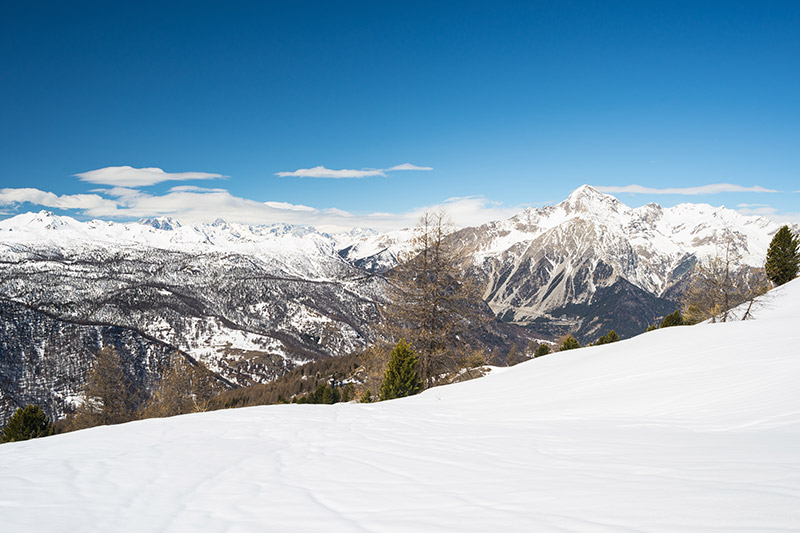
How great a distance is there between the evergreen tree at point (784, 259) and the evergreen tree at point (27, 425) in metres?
58.8

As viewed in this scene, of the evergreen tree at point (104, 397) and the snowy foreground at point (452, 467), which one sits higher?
the snowy foreground at point (452, 467)

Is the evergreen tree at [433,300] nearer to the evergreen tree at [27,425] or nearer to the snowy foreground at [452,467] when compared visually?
the snowy foreground at [452,467]

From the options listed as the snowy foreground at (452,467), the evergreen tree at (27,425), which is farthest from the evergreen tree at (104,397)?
the snowy foreground at (452,467)

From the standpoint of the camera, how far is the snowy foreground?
2.79 metres

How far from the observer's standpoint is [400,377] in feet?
51.4

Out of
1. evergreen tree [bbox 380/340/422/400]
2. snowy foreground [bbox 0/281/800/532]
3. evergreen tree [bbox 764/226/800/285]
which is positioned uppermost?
evergreen tree [bbox 764/226/800/285]

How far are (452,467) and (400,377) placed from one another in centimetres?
1154

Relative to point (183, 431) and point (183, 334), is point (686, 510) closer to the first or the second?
point (183, 431)

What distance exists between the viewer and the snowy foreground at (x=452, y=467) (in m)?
2.79

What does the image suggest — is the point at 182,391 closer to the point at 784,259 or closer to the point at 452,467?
the point at 452,467

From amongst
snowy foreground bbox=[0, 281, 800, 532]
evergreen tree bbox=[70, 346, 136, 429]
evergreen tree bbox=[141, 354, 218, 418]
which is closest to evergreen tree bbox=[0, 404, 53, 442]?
evergreen tree bbox=[70, 346, 136, 429]

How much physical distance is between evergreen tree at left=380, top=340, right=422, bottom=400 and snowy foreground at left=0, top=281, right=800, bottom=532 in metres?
6.36

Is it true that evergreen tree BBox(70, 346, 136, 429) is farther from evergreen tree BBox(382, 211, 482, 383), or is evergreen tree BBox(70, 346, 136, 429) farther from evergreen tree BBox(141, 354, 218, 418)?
evergreen tree BBox(382, 211, 482, 383)

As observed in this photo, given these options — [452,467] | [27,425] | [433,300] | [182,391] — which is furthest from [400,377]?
[27,425]
